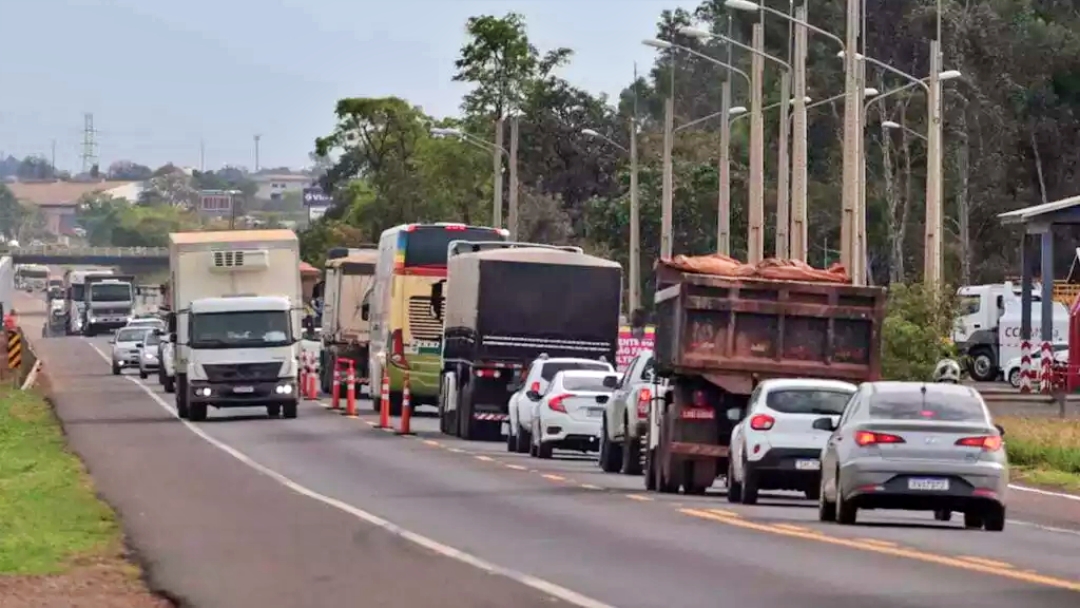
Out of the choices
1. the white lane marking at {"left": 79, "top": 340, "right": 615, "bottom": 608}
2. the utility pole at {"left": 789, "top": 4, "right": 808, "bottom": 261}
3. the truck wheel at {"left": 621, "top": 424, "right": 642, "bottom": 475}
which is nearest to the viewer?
the white lane marking at {"left": 79, "top": 340, "right": 615, "bottom": 608}

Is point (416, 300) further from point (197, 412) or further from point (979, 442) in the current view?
point (979, 442)

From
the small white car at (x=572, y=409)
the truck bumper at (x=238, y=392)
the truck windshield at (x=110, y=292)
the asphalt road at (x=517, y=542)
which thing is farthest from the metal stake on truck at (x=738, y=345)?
the truck windshield at (x=110, y=292)

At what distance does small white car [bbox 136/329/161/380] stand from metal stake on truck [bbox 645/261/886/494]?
5123 centimetres

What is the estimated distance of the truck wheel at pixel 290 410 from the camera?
167 ft

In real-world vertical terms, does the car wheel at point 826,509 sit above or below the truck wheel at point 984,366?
below

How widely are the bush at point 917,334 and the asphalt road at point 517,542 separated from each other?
1205 cm

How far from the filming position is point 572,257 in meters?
45.1

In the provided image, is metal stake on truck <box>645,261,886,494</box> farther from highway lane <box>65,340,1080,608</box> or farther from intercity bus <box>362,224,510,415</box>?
intercity bus <box>362,224,510,415</box>

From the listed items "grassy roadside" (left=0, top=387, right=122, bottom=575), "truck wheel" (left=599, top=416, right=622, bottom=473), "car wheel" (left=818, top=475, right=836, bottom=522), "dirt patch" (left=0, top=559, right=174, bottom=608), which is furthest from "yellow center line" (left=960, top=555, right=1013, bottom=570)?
"truck wheel" (left=599, top=416, right=622, bottom=473)

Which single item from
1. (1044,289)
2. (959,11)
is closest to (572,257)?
(1044,289)

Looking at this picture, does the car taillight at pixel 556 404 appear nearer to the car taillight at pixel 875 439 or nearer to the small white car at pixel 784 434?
the small white car at pixel 784 434

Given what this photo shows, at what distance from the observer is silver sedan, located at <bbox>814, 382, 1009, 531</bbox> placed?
23.3 meters

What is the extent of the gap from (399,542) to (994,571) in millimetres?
5240

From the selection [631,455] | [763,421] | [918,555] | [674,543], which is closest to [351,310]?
[631,455]
